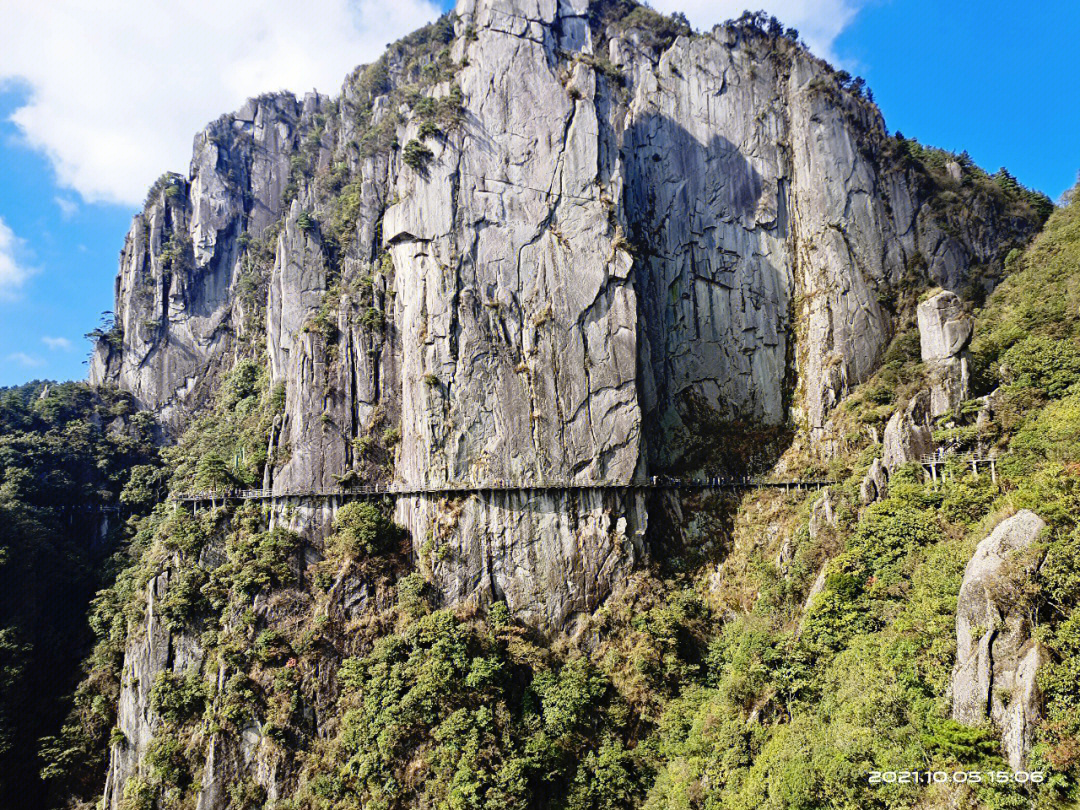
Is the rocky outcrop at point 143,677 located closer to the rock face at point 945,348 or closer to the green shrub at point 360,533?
the green shrub at point 360,533

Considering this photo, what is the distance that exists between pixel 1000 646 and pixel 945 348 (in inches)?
694

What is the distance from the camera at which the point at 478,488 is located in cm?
2942

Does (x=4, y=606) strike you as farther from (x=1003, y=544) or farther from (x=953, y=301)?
(x=953, y=301)

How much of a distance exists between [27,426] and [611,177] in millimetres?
44219

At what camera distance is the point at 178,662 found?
28.3 m

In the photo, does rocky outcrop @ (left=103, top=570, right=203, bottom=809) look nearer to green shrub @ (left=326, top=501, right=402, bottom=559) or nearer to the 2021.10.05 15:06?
green shrub @ (left=326, top=501, right=402, bottom=559)

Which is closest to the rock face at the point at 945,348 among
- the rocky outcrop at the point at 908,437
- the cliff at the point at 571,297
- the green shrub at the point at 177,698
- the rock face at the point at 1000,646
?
the rocky outcrop at the point at 908,437

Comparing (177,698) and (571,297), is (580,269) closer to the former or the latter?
(571,297)

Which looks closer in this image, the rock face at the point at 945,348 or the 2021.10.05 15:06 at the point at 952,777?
the 2021.10.05 15:06 at the point at 952,777

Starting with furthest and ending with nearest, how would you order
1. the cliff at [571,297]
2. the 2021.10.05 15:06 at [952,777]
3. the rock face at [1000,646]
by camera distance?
the cliff at [571,297] < the rock face at [1000,646] < the 2021.10.05 15:06 at [952,777]

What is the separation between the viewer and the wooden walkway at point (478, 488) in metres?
29.6

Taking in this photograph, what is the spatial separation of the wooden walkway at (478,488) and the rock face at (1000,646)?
16.2 metres

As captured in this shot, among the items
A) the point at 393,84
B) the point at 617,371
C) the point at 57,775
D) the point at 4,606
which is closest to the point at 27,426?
the point at 4,606

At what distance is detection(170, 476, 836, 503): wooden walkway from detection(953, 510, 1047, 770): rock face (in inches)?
637
